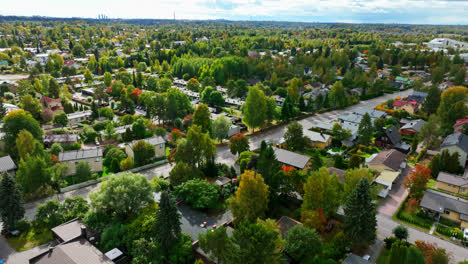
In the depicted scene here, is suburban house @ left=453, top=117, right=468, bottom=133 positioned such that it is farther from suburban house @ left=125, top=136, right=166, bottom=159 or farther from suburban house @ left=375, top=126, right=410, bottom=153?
suburban house @ left=125, top=136, right=166, bottom=159

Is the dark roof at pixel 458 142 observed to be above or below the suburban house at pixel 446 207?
above

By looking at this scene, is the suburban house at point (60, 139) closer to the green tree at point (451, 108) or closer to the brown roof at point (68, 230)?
the brown roof at point (68, 230)

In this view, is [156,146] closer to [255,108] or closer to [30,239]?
[255,108]

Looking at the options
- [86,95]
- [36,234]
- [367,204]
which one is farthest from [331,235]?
[86,95]

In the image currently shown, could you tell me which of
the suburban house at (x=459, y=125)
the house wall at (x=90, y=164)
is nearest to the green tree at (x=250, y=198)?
the house wall at (x=90, y=164)

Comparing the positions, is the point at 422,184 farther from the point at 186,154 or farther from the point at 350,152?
the point at 186,154

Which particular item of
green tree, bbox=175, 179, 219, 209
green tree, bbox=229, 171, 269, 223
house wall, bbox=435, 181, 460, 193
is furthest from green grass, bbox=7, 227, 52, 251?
house wall, bbox=435, 181, 460, 193
